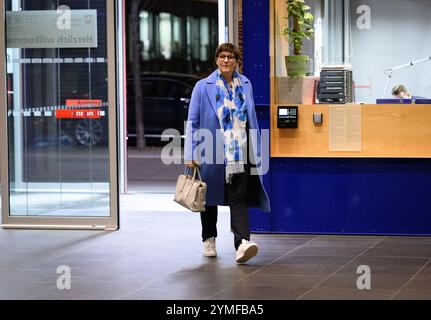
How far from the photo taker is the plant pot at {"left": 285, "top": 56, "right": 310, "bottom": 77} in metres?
8.91

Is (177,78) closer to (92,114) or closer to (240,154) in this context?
(92,114)

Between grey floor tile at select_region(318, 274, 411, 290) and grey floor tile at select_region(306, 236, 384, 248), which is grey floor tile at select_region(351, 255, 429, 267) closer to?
grey floor tile at select_region(318, 274, 411, 290)

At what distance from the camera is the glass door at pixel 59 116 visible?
367 inches

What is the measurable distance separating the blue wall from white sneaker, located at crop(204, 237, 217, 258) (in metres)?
1.30

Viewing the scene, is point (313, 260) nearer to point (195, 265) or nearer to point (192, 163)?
point (195, 265)

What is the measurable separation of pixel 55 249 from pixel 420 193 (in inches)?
131

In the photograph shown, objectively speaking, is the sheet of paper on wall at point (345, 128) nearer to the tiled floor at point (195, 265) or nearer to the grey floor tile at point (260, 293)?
the tiled floor at point (195, 265)

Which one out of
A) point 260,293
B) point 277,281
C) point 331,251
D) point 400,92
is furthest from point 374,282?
point 400,92

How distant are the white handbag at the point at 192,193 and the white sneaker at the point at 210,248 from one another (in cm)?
41

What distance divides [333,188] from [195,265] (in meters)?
1.97

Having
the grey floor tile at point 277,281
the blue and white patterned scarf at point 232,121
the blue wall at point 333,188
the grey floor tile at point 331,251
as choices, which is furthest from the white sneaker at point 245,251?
the blue wall at point 333,188

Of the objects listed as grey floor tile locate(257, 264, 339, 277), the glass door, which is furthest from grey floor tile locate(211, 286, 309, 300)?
the glass door

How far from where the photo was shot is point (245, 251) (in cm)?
732

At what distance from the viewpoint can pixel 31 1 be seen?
941cm
